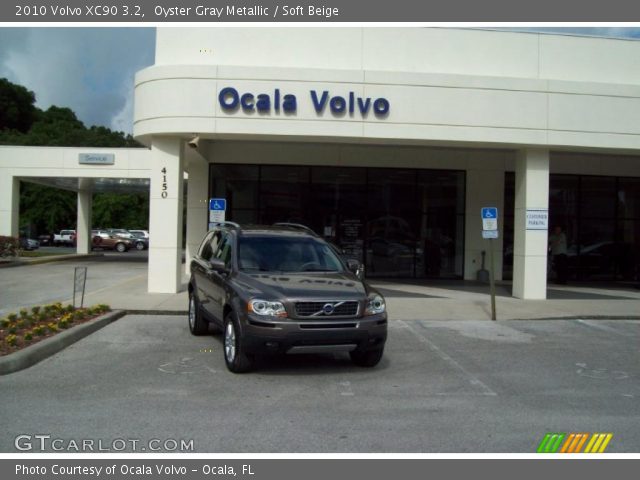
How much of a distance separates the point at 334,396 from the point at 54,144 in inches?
2326

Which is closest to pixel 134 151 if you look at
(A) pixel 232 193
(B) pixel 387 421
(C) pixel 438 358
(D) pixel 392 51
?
(A) pixel 232 193

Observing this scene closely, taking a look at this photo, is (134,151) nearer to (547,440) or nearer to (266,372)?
(266,372)

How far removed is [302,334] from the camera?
7.02 metres

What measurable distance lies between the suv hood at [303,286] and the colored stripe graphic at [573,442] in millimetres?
2694

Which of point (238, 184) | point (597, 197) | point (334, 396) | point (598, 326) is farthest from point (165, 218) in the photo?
point (597, 197)

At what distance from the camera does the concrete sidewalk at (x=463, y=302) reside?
12.8m

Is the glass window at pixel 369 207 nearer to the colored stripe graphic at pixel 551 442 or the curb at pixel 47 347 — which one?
the curb at pixel 47 347

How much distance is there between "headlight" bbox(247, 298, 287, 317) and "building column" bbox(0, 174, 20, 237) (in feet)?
77.1

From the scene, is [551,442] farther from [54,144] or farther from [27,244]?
[54,144]

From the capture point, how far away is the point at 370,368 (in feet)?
26.5

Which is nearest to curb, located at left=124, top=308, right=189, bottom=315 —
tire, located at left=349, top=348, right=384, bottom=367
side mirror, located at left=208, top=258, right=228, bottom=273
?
side mirror, located at left=208, top=258, right=228, bottom=273

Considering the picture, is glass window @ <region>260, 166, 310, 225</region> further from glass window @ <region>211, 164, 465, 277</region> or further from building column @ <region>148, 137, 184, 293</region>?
building column @ <region>148, 137, 184, 293</region>

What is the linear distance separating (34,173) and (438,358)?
22721mm

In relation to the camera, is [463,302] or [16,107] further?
[16,107]
